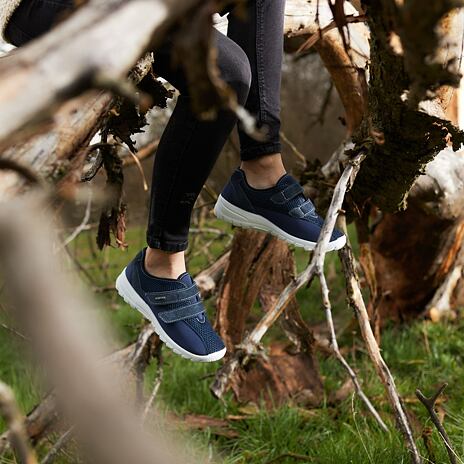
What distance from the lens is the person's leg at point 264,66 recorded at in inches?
72.5

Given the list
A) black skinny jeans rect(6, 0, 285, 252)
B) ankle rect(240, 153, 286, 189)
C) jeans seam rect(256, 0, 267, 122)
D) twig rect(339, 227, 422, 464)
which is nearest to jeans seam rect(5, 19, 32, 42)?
black skinny jeans rect(6, 0, 285, 252)

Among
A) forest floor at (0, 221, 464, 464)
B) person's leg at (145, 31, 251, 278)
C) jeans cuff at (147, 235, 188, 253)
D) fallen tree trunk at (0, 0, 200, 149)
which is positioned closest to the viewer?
fallen tree trunk at (0, 0, 200, 149)

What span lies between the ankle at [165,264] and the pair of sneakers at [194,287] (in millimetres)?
17

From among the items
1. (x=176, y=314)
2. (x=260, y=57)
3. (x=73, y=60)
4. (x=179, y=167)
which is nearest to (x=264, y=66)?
(x=260, y=57)

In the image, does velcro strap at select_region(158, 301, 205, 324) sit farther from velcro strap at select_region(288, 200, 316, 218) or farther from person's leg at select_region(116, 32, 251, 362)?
velcro strap at select_region(288, 200, 316, 218)

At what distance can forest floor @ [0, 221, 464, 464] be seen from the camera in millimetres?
2527

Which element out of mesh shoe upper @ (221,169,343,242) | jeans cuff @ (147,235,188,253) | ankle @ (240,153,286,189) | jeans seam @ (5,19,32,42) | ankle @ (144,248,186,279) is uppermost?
jeans seam @ (5,19,32,42)

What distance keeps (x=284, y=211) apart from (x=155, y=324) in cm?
49

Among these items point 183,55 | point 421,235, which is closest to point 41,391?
point 421,235

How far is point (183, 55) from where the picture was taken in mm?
866

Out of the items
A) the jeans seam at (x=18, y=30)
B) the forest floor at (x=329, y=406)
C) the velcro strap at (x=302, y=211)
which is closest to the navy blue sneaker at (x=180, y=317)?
the velcro strap at (x=302, y=211)

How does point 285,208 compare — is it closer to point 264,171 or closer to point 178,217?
point 264,171

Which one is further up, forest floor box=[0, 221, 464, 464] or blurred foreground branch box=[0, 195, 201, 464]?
blurred foreground branch box=[0, 195, 201, 464]

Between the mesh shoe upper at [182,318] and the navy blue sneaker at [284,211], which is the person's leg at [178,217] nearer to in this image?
the mesh shoe upper at [182,318]
